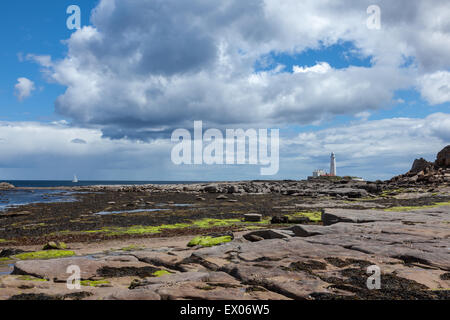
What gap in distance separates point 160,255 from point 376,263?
7533 millimetres

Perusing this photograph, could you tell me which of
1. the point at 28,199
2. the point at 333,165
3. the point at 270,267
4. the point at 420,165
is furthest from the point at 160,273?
the point at 333,165

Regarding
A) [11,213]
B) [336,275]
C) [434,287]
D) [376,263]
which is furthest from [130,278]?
[11,213]

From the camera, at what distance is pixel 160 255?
12477 mm

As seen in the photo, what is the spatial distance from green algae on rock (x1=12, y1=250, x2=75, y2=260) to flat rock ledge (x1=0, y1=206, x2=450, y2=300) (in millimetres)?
5252

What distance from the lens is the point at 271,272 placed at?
9305mm

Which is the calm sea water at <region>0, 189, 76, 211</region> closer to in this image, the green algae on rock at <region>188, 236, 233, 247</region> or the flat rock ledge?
the green algae on rock at <region>188, 236, 233, 247</region>

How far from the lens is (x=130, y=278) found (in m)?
9.84

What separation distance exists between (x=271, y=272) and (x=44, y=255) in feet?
39.7

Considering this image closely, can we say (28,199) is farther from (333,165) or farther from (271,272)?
(333,165)
